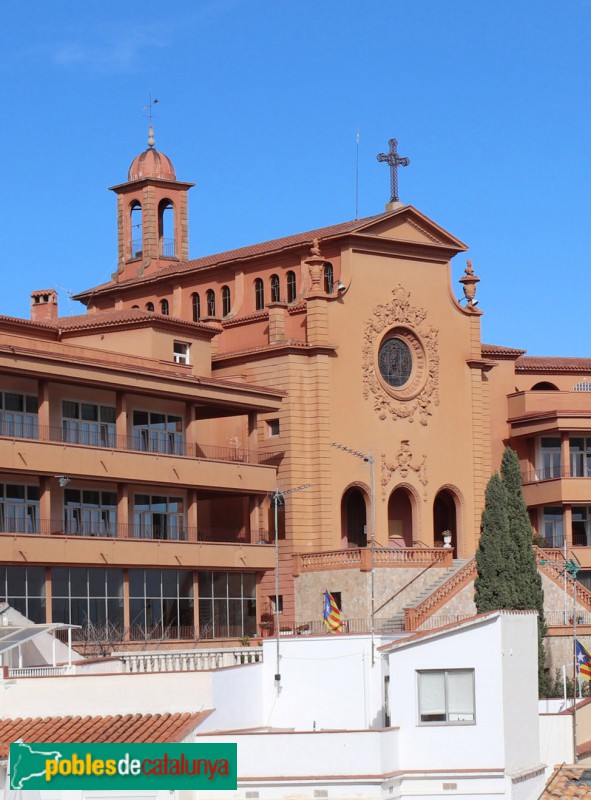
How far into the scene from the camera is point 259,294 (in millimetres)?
90625

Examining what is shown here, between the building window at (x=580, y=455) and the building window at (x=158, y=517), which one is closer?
the building window at (x=158, y=517)

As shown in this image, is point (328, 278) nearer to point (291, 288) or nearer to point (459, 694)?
point (291, 288)

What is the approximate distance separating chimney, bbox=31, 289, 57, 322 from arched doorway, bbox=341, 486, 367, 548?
57.5ft

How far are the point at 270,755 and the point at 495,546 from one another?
33.5m

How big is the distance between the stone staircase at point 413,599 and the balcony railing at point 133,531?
5944mm

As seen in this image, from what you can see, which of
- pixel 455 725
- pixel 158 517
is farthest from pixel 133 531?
pixel 455 725

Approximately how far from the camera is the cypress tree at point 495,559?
7544cm

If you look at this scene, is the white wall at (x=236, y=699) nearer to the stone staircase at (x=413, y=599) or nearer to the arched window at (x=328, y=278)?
the stone staircase at (x=413, y=599)

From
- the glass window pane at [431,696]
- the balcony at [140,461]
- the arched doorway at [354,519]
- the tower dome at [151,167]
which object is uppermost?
the tower dome at [151,167]

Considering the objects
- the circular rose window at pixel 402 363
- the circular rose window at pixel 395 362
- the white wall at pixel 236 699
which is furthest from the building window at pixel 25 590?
the circular rose window at pixel 395 362

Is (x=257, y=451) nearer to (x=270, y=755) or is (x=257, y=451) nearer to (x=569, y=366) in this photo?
(x=569, y=366)

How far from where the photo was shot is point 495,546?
76250 millimetres

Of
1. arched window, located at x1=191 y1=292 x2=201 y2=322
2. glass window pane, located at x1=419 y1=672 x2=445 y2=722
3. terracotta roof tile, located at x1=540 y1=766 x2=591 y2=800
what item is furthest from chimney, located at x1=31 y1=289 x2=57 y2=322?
glass window pane, located at x1=419 y1=672 x2=445 y2=722

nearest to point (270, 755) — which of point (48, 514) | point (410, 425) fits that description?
point (48, 514)
